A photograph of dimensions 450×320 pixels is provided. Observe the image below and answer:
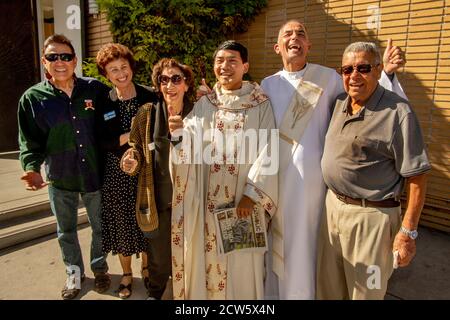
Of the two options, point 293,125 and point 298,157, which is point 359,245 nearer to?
point 298,157

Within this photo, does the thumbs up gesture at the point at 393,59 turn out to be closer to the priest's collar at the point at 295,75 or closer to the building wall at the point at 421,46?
the priest's collar at the point at 295,75

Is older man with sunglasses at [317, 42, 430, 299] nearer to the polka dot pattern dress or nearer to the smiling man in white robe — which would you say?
the smiling man in white robe

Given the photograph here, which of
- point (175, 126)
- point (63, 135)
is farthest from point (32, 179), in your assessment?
point (175, 126)

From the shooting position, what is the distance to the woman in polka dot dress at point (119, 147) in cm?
263

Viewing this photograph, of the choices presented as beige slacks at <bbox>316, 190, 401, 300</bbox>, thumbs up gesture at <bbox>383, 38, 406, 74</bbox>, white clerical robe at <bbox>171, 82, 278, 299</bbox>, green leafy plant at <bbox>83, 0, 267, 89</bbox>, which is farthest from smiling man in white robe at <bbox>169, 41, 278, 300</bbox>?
green leafy plant at <bbox>83, 0, 267, 89</bbox>

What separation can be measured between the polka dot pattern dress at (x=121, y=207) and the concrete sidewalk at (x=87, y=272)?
0.47 m

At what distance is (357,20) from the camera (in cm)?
470

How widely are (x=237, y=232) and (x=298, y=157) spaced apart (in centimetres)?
69

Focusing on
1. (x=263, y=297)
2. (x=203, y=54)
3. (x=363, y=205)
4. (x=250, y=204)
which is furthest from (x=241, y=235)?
(x=203, y=54)

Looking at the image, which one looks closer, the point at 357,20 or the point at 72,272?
the point at 72,272

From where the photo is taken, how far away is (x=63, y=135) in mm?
2742

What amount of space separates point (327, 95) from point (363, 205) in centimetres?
87

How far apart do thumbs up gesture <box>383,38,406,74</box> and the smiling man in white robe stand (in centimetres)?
85

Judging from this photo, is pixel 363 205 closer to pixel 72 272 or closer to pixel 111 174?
pixel 111 174
